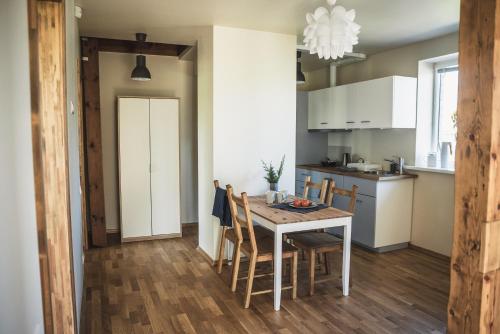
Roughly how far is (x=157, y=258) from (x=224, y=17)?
104 inches

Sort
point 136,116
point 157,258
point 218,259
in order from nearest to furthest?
point 218,259, point 157,258, point 136,116

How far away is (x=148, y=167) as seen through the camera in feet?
Answer: 16.3

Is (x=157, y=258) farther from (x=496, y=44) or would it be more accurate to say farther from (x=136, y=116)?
(x=496, y=44)

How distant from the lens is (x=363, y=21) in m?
3.75

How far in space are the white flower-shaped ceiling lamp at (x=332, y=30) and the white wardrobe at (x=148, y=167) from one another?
267 centimetres

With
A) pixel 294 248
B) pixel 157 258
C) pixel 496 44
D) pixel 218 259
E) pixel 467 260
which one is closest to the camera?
pixel 496 44

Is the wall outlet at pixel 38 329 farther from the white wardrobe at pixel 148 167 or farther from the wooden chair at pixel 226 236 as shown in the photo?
the white wardrobe at pixel 148 167

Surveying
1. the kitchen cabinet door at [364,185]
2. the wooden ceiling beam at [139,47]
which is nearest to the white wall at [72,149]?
the wooden ceiling beam at [139,47]

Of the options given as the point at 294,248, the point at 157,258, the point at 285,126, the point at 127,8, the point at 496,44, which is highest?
the point at 127,8

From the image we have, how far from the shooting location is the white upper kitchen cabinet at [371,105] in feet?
14.5

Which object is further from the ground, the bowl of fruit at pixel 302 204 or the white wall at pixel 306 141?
the white wall at pixel 306 141

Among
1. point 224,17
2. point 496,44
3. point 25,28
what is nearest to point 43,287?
point 25,28

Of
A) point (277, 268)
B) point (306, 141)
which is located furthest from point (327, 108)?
point (277, 268)

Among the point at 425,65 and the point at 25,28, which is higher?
the point at 425,65
